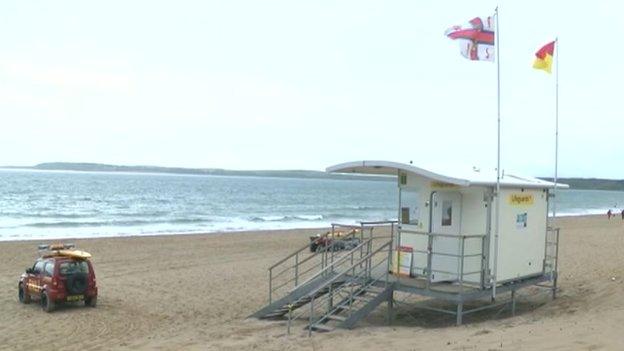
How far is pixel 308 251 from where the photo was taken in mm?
28969

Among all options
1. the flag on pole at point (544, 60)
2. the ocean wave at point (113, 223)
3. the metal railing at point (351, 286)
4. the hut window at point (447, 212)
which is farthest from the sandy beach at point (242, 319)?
the ocean wave at point (113, 223)

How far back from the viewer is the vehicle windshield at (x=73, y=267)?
15.4m

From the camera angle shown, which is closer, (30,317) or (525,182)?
(525,182)

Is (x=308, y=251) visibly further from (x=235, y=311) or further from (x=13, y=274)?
(x=235, y=311)

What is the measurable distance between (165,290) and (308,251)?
36.4 feet

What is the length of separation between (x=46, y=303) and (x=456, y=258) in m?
9.24

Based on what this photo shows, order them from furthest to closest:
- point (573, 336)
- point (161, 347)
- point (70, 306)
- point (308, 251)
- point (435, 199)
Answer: point (308, 251) < point (70, 306) < point (435, 199) < point (161, 347) < point (573, 336)

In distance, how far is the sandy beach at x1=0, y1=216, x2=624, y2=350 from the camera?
369 inches

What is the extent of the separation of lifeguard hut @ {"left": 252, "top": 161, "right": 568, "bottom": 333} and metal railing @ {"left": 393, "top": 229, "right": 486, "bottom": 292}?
2cm

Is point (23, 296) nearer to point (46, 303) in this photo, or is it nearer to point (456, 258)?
point (46, 303)

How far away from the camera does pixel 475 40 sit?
12.3 meters

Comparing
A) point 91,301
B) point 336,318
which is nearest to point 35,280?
point 91,301

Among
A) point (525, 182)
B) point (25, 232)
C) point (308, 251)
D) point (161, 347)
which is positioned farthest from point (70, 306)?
point (25, 232)

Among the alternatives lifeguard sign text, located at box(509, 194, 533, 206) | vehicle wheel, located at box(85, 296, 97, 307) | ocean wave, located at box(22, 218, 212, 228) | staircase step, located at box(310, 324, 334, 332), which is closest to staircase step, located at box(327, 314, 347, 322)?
staircase step, located at box(310, 324, 334, 332)
